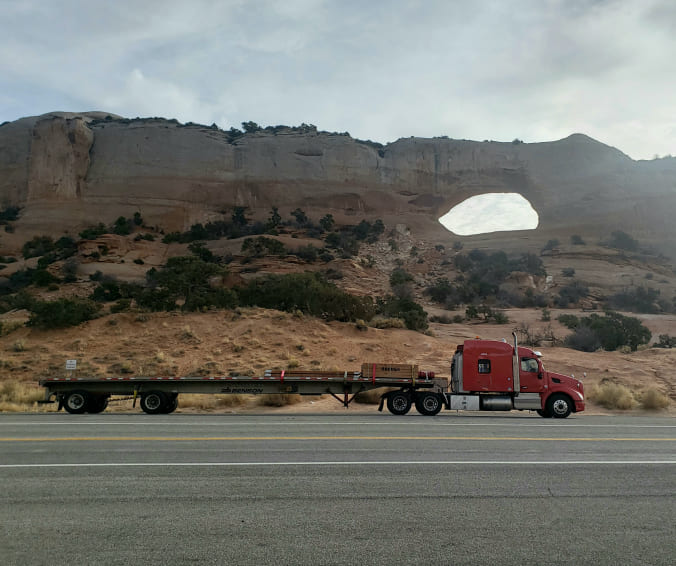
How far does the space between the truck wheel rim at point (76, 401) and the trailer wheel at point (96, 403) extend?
206 millimetres

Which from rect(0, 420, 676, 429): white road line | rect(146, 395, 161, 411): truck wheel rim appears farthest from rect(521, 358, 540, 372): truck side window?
rect(146, 395, 161, 411): truck wheel rim

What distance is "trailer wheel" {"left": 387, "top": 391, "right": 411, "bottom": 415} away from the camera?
49.9 feet

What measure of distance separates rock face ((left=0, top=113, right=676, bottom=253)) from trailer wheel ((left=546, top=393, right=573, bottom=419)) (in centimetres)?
5648

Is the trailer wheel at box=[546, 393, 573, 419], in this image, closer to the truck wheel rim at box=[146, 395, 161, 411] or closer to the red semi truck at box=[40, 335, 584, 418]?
the red semi truck at box=[40, 335, 584, 418]

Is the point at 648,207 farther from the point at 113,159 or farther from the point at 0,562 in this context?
the point at 0,562

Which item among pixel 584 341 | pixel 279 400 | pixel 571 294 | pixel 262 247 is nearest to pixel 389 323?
pixel 584 341

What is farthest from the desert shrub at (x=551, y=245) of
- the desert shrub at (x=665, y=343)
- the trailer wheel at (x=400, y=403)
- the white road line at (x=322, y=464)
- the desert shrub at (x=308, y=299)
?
the white road line at (x=322, y=464)

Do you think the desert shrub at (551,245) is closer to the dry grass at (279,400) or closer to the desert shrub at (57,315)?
the desert shrub at (57,315)

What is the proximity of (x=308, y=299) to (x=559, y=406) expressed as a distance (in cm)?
2004

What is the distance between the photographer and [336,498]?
5863 millimetres

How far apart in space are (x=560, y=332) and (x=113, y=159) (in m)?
63.9

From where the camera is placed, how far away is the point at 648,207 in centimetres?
7156

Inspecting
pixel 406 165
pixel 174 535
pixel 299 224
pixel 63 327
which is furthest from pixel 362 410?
pixel 406 165

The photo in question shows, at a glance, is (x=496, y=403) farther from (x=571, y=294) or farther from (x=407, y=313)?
(x=571, y=294)
